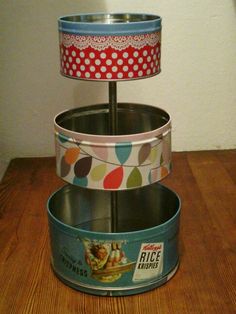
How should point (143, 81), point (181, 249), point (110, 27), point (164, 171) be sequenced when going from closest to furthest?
1. point (110, 27)
2. point (164, 171)
3. point (181, 249)
4. point (143, 81)

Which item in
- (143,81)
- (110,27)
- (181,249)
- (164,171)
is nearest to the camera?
(110,27)

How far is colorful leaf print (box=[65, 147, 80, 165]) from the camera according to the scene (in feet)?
2.56

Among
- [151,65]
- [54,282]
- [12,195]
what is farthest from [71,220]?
[151,65]

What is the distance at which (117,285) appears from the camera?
0.83m

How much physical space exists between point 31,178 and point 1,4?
0.46 m

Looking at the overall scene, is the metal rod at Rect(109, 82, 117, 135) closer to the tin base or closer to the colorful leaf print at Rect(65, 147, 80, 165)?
the colorful leaf print at Rect(65, 147, 80, 165)

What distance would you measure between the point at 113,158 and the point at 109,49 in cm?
17

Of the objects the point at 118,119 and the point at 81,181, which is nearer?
the point at 81,181

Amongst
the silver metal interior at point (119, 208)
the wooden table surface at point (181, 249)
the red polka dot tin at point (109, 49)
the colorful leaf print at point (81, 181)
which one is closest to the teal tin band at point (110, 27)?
the red polka dot tin at point (109, 49)

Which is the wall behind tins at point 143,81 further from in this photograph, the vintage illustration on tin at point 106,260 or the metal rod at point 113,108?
the vintage illustration on tin at point 106,260

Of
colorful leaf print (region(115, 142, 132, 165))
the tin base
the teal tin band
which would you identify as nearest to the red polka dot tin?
the teal tin band

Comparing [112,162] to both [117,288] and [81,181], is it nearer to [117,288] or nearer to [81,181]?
[81,181]

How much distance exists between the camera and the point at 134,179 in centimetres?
78

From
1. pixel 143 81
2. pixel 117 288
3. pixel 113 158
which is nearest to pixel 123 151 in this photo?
pixel 113 158
